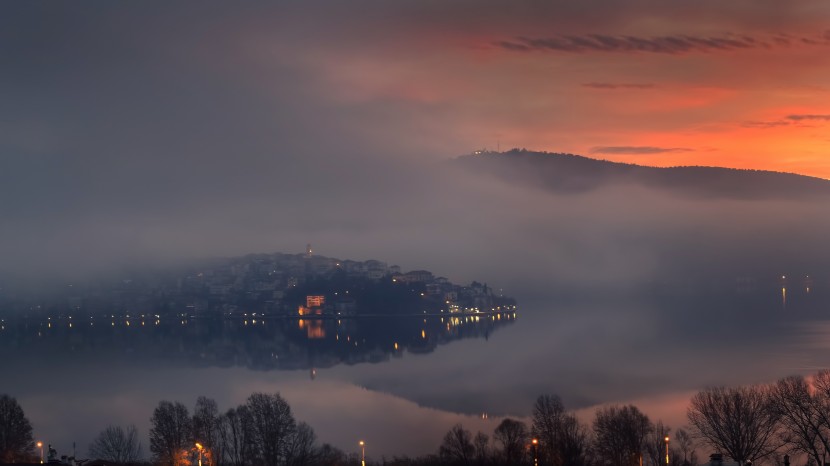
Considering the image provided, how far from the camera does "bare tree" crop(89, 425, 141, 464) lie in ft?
59.1

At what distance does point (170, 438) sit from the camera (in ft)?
56.7

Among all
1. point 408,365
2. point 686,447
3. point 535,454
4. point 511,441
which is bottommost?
point 686,447

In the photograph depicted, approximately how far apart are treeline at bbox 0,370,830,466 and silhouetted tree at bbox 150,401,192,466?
0.8 inches

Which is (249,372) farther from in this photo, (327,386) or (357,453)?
(357,453)

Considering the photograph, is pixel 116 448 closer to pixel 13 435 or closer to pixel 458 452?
pixel 13 435

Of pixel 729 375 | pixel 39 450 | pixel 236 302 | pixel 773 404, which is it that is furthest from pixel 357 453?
pixel 236 302

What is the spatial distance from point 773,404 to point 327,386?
19.3m

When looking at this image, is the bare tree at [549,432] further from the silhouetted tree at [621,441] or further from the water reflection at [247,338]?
the water reflection at [247,338]

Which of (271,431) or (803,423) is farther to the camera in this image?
(271,431)

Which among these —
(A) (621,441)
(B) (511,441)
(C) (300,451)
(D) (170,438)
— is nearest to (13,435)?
(D) (170,438)

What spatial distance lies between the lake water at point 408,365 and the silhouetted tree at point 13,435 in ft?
6.92

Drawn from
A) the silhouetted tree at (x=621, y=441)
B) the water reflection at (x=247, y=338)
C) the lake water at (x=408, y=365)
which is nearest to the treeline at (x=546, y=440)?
the silhouetted tree at (x=621, y=441)

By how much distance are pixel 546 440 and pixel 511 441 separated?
24.7 inches

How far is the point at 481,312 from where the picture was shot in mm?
77938
